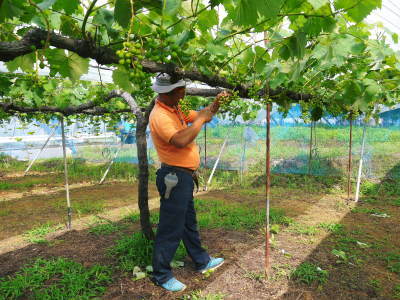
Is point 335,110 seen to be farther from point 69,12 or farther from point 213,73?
point 69,12

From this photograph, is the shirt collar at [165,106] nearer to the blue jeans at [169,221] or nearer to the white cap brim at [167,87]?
the white cap brim at [167,87]

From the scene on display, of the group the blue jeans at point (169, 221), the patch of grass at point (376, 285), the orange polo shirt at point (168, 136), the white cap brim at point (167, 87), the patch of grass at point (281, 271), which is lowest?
the patch of grass at point (376, 285)

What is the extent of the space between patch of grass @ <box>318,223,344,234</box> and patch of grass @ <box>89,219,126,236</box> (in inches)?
123

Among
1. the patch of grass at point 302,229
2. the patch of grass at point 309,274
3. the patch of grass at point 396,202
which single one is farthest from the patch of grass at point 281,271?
the patch of grass at point 396,202

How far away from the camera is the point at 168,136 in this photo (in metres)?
2.41

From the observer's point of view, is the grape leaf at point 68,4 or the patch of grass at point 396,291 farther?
the patch of grass at point 396,291

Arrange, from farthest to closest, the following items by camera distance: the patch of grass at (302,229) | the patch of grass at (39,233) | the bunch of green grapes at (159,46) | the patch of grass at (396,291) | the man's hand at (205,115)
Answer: the patch of grass at (302,229) → the patch of grass at (39,233) → the patch of grass at (396,291) → the man's hand at (205,115) → the bunch of green grapes at (159,46)

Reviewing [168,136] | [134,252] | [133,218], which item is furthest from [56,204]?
[168,136]

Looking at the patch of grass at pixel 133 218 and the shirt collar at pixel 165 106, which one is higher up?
the shirt collar at pixel 165 106

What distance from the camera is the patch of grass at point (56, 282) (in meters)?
2.80

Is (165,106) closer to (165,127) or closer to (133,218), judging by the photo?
(165,127)

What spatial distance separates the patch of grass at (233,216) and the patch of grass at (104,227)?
1289mm

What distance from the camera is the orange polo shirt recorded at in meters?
2.44

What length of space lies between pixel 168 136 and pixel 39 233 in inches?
132
